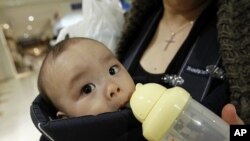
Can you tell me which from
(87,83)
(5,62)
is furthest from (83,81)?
(5,62)

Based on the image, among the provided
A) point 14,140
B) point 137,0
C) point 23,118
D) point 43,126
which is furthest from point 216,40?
point 23,118

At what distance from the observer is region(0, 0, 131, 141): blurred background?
131 inches

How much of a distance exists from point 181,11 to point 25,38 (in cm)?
387

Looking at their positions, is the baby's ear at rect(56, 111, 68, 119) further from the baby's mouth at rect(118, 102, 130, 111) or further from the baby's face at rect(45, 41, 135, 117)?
the baby's mouth at rect(118, 102, 130, 111)

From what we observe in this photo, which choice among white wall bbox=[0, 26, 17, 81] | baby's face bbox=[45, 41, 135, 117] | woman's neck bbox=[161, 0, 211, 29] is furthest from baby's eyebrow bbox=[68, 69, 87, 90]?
white wall bbox=[0, 26, 17, 81]

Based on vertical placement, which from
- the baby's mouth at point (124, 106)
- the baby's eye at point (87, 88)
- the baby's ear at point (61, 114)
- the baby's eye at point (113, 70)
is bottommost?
the baby's ear at point (61, 114)

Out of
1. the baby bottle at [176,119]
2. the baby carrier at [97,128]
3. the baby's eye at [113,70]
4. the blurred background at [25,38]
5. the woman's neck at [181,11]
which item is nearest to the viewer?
the baby bottle at [176,119]

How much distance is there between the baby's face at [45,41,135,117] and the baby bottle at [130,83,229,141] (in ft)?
0.40

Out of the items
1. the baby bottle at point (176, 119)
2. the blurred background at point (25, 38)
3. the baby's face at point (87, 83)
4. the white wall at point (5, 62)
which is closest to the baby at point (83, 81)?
the baby's face at point (87, 83)

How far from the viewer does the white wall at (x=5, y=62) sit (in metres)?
3.74

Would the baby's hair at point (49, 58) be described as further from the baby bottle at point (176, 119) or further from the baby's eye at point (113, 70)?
the baby bottle at point (176, 119)

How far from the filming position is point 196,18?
961 mm

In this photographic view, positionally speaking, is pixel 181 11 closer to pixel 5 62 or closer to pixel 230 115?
pixel 230 115

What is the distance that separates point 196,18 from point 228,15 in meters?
0.15
